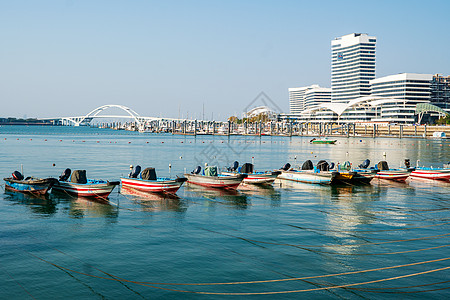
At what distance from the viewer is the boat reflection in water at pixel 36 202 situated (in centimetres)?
3651

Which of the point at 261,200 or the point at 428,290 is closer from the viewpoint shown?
the point at 428,290

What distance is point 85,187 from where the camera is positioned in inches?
1631

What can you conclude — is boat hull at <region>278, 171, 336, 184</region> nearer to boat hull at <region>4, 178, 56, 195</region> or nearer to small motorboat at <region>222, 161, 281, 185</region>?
small motorboat at <region>222, 161, 281, 185</region>

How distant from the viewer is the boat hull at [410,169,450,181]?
60.4 meters

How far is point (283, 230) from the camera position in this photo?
30969 millimetres

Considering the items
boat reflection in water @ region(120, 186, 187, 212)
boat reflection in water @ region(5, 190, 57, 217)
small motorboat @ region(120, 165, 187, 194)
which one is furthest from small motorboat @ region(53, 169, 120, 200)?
small motorboat @ region(120, 165, 187, 194)

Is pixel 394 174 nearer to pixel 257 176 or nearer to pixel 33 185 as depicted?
pixel 257 176

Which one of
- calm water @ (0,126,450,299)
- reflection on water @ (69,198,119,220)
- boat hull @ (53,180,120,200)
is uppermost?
boat hull @ (53,180,120,200)

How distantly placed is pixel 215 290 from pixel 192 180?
102 ft

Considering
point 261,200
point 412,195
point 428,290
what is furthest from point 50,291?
point 412,195

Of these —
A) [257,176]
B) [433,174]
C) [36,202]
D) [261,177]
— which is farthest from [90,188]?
[433,174]

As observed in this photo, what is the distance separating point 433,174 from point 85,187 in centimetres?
4794

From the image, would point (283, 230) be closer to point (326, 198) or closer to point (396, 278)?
point (396, 278)

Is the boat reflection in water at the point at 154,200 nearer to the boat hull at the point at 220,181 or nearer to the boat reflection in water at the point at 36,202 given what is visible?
the boat hull at the point at 220,181
